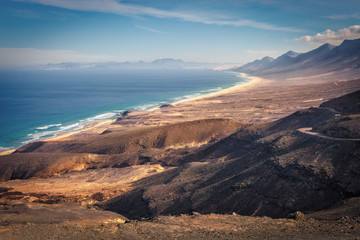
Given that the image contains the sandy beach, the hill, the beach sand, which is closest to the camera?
the hill

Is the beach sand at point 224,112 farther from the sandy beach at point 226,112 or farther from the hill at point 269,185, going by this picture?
the hill at point 269,185

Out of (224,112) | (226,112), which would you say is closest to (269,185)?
(226,112)

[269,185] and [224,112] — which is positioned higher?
[269,185]

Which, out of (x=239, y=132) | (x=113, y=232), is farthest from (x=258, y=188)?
(x=239, y=132)

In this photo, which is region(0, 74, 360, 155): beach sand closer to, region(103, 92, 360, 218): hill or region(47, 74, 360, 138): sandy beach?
region(47, 74, 360, 138): sandy beach

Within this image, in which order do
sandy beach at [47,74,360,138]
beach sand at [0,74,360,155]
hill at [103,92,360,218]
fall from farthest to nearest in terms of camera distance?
sandy beach at [47,74,360,138]
beach sand at [0,74,360,155]
hill at [103,92,360,218]

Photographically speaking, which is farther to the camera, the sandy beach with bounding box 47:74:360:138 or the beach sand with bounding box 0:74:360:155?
the sandy beach with bounding box 47:74:360:138

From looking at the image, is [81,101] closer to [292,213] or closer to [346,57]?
[292,213]

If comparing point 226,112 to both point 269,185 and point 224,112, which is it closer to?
point 224,112

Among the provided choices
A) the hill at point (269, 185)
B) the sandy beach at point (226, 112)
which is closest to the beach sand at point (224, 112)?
the sandy beach at point (226, 112)

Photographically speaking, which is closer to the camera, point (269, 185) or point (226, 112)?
point (269, 185)

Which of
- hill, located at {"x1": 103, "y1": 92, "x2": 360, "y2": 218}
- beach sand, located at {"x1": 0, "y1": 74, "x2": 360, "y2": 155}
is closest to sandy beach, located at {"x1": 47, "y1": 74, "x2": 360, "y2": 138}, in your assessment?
beach sand, located at {"x1": 0, "y1": 74, "x2": 360, "y2": 155}
